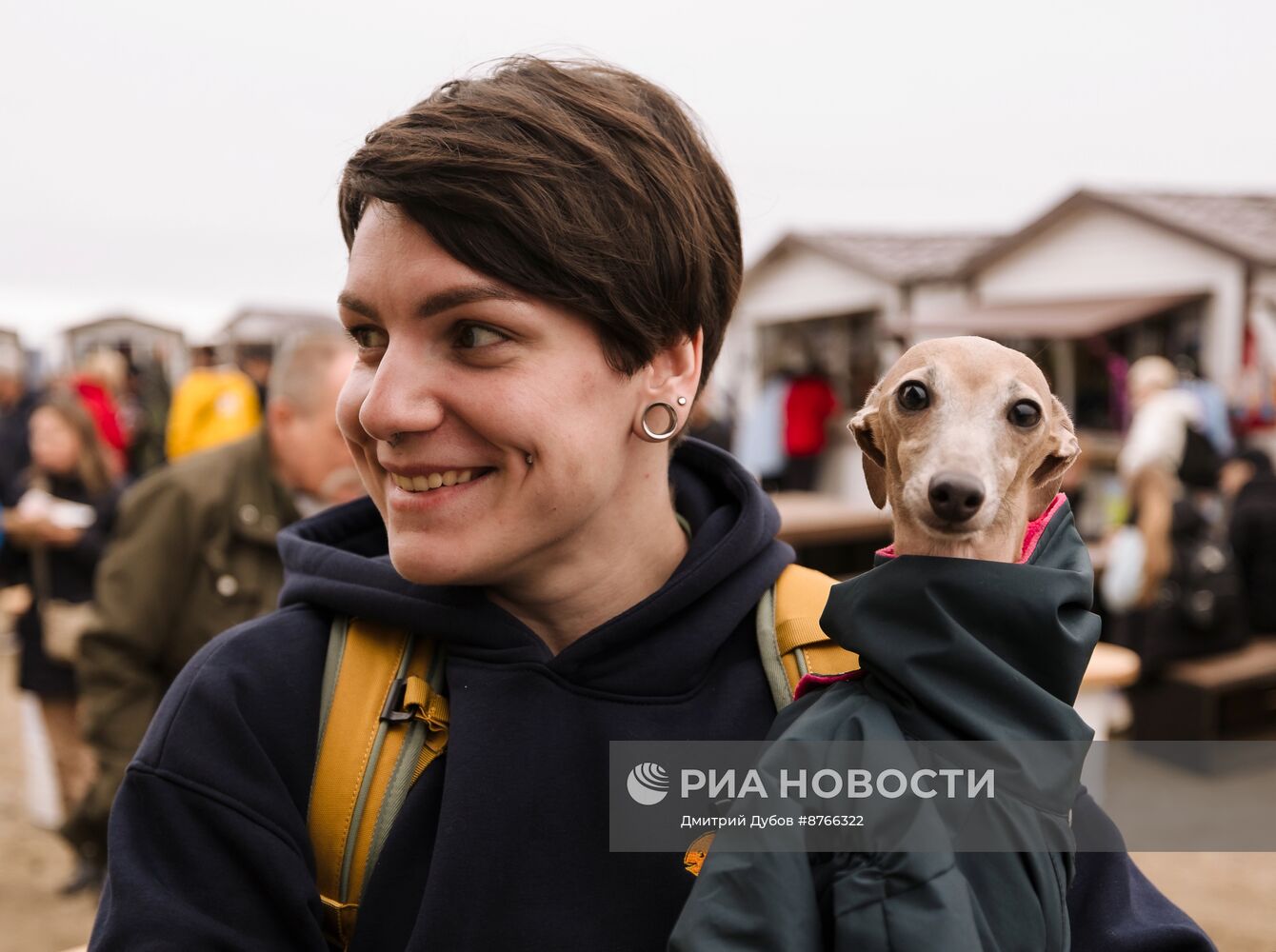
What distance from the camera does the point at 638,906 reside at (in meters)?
1.29

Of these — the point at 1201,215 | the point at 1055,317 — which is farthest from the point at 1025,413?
the point at 1201,215

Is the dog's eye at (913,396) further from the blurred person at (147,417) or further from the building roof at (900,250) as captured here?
the building roof at (900,250)

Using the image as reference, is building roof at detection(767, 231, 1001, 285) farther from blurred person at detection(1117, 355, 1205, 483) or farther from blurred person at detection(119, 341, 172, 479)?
blurred person at detection(119, 341, 172, 479)

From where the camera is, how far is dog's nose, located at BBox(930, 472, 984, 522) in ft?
3.30

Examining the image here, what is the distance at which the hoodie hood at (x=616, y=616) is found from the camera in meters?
1.40

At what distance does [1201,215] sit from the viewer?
30.0 ft

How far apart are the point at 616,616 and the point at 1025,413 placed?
0.62m

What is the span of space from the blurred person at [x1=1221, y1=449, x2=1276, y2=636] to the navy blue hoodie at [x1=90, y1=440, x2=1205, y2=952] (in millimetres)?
5717

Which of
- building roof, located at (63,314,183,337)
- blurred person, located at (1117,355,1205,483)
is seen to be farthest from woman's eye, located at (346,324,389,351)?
building roof, located at (63,314,183,337)

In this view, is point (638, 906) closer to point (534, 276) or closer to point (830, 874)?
point (830, 874)

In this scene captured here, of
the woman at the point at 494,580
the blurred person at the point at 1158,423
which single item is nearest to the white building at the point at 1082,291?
the blurred person at the point at 1158,423

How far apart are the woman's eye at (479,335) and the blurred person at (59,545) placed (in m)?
3.79

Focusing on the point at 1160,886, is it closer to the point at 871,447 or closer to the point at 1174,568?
the point at 1174,568

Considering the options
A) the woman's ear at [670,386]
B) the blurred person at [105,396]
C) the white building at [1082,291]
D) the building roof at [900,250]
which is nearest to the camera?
the woman's ear at [670,386]
